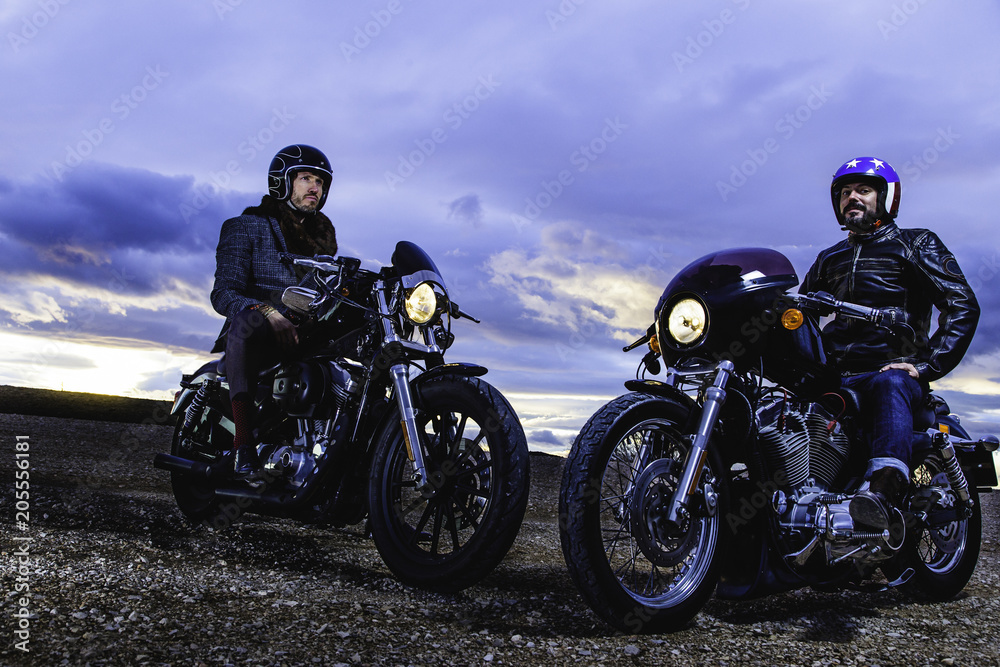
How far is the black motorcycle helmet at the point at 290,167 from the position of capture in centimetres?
492

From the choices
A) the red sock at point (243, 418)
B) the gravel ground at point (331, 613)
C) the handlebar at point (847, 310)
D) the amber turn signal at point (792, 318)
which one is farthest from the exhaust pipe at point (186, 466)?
the handlebar at point (847, 310)

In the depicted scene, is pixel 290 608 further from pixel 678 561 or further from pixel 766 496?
pixel 766 496

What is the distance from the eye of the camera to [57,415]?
470 inches

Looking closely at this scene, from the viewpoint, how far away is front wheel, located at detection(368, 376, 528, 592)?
3.19 meters

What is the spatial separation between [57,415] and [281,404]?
9.69 m

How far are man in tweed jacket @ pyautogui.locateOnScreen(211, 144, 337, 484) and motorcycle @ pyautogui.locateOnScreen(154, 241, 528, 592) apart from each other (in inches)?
3.6

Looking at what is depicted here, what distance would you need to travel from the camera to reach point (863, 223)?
4.45 metres

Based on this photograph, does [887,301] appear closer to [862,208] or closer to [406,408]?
[862,208]

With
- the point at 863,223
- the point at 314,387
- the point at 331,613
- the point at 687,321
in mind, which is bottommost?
the point at 331,613

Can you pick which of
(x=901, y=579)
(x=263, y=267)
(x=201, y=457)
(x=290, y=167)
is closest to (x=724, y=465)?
(x=901, y=579)

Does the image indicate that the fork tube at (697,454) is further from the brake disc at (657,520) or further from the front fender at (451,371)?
the front fender at (451,371)

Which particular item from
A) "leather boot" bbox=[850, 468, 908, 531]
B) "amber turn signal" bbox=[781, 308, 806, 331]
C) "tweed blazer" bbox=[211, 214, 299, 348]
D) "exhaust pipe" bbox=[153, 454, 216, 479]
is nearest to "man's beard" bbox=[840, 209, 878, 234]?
"amber turn signal" bbox=[781, 308, 806, 331]

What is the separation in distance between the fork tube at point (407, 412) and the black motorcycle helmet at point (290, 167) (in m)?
1.68

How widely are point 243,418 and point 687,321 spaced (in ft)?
8.99
